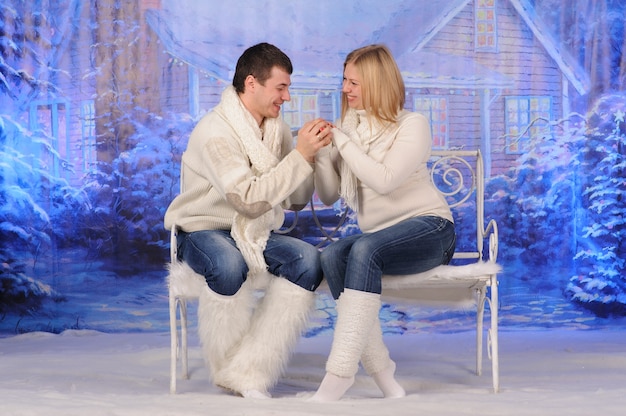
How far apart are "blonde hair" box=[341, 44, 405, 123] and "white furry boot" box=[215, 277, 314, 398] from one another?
24.1 inches

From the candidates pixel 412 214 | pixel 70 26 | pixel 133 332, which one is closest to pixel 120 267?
pixel 133 332

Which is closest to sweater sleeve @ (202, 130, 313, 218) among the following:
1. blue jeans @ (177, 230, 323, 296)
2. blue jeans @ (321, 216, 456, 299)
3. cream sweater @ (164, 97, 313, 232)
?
cream sweater @ (164, 97, 313, 232)

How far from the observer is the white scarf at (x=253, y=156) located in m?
2.79

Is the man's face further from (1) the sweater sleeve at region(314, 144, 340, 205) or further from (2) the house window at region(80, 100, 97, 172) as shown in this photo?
(2) the house window at region(80, 100, 97, 172)

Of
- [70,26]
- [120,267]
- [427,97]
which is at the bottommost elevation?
[120,267]

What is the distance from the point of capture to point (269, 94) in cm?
298

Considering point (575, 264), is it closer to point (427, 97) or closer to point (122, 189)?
point (427, 97)

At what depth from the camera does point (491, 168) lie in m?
4.76

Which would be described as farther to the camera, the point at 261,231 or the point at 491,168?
the point at 491,168

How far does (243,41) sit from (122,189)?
0.94 metres

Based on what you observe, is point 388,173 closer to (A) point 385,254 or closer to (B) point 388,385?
(A) point 385,254

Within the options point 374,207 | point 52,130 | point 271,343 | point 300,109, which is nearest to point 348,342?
point 271,343

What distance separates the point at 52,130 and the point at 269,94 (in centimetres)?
201

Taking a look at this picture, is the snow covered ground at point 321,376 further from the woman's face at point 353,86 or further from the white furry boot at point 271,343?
the woman's face at point 353,86
